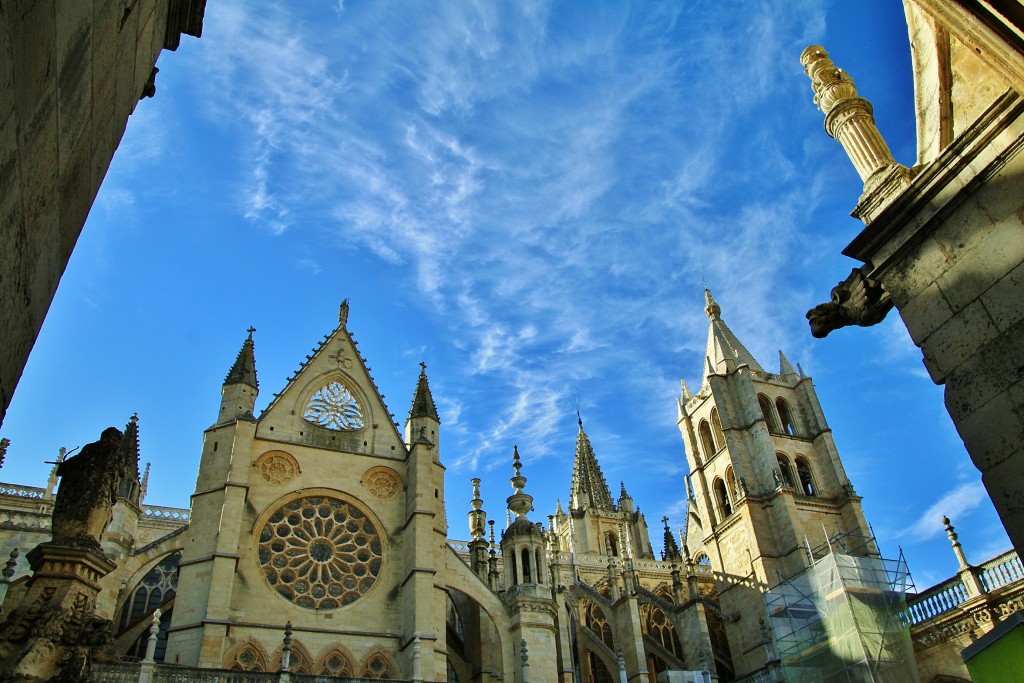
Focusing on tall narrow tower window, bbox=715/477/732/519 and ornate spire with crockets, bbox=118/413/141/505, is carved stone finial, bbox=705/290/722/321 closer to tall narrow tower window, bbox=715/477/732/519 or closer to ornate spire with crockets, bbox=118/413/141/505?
tall narrow tower window, bbox=715/477/732/519

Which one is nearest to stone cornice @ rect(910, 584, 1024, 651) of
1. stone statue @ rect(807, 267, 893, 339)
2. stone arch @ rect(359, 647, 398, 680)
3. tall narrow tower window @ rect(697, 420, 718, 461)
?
stone arch @ rect(359, 647, 398, 680)

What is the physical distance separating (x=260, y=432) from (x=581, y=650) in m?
15.9

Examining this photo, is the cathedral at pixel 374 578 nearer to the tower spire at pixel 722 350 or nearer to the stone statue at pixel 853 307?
the tower spire at pixel 722 350

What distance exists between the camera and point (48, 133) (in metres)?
3.09

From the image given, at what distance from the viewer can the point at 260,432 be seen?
2002cm

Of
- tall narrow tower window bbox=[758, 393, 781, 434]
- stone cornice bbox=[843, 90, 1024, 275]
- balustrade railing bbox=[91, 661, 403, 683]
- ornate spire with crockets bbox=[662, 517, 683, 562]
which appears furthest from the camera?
ornate spire with crockets bbox=[662, 517, 683, 562]

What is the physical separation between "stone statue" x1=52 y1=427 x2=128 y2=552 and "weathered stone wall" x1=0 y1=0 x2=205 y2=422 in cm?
504

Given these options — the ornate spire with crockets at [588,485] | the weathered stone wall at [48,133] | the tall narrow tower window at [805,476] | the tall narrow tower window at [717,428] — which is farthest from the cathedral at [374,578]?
the ornate spire with crockets at [588,485]

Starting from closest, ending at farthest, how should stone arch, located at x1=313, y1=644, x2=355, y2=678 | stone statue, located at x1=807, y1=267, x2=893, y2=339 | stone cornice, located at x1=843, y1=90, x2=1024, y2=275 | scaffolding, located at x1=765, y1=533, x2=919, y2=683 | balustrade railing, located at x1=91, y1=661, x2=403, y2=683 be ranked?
stone cornice, located at x1=843, y1=90, x2=1024, y2=275, stone statue, located at x1=807, y1=267, x2=893, y2=339, balustrade railing, located at x1=91, y1=661, x2=403, y2=683, stone arch, located at x1=313, y1=644, x2=355, y2=678, scaffolding, located at x1=765, y1=533, x2=919, y2=683

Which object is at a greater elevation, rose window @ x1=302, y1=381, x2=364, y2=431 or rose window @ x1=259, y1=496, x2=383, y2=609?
rose window @ x1=302, y1=381, x2=364, y2=431

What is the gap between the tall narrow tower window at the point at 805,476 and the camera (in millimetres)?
33303

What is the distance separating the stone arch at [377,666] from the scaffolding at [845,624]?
12.2 metres

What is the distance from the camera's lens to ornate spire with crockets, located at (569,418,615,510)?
161 ft

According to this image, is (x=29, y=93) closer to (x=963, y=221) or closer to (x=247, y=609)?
(x=963, y=221)
